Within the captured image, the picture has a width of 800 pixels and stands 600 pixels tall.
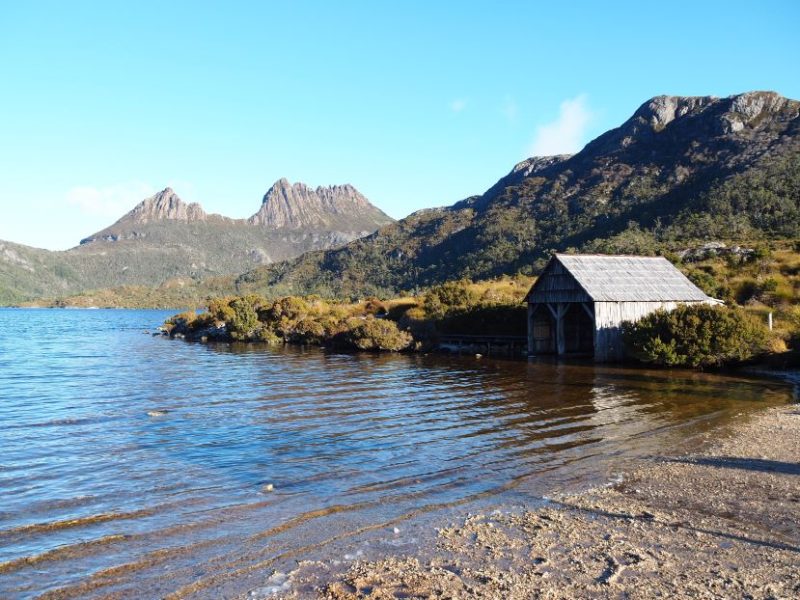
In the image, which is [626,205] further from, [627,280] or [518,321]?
[627,280]

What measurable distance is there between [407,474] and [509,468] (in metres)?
2.23

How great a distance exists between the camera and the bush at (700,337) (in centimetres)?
2997

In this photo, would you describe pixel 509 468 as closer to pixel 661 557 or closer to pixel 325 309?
pixel 661 557

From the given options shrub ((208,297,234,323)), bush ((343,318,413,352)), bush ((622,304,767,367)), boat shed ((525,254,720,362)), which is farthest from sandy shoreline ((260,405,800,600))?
shrub ((208,297,234,323))

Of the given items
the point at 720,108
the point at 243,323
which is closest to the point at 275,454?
the point at 243,323

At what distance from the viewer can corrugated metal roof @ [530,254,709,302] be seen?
3416 centimetres

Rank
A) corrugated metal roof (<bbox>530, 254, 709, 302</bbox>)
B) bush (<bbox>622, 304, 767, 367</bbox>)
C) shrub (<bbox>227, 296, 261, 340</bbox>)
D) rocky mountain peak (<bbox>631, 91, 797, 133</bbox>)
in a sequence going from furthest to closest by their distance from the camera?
rocky mountain peak (<bbox>631, 91, 797, 133</bbox>) < shrub (<bbox>227, 296, 261, 340</bbox>) < corrugated metal roof (<bbox>530, 254, 709, 302</bbox>) < bush (<bbox>622, 304, 767, 367</bbox>)

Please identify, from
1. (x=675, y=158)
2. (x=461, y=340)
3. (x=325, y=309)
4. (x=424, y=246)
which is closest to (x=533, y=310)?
(x=461, y=340)

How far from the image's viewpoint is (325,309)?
5847 cm

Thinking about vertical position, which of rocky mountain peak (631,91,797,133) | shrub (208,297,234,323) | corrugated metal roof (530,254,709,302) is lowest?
shrub (208,297,234,323)

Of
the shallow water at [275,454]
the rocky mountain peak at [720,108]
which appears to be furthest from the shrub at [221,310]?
the rocky mountain peak at [720,108]

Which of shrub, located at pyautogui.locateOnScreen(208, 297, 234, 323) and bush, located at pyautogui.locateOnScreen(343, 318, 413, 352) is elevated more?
shrub, located at pyautogui.locateOnScreen(208, 297, 234, 323)

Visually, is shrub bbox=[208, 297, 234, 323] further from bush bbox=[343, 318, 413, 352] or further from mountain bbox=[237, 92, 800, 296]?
mountain bbox=[237, 92, 800, 296]

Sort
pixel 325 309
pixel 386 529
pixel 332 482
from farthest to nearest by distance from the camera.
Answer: pixel 325 309
pixel 332 482
pixel 386 529
